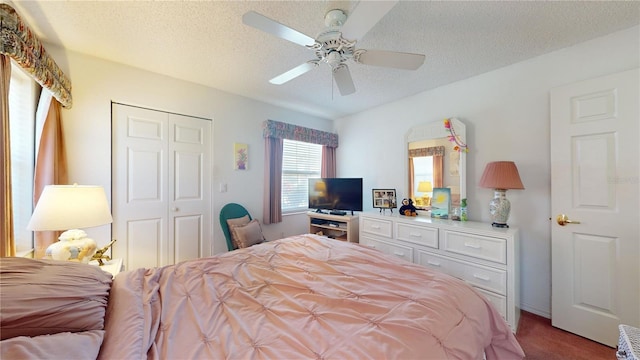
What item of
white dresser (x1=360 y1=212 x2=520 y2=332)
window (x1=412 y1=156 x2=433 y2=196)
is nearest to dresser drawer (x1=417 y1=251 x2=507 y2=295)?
white dresser (x1=360 y1=212 x2=520 y2=332)

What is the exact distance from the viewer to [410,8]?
158 centimetres

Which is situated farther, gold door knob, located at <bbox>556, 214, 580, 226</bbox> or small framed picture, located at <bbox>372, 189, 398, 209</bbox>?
small framed picture, located at <bbox>372, 189, 398, 209</bbox>

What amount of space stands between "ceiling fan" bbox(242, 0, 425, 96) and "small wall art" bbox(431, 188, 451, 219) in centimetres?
158

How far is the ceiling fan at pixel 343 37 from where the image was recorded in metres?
1.24

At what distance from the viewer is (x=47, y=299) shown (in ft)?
2.53

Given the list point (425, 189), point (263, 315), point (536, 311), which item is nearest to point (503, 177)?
point (425, 189)

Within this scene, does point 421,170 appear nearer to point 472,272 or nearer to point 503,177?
point 503,177

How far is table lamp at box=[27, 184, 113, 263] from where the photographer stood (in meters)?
1.39

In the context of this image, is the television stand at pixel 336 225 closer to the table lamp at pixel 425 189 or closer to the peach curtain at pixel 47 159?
the table lamp at pixel 425 189

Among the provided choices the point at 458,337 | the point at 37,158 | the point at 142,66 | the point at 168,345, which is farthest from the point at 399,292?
the point at 142,66

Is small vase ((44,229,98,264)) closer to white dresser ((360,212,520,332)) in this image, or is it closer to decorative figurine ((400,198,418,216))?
white dresser ((360,212,520,332))

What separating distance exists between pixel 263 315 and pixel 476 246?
6.59ft

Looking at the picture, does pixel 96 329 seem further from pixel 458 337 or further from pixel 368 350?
pixel 458 337

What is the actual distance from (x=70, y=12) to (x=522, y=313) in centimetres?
442
